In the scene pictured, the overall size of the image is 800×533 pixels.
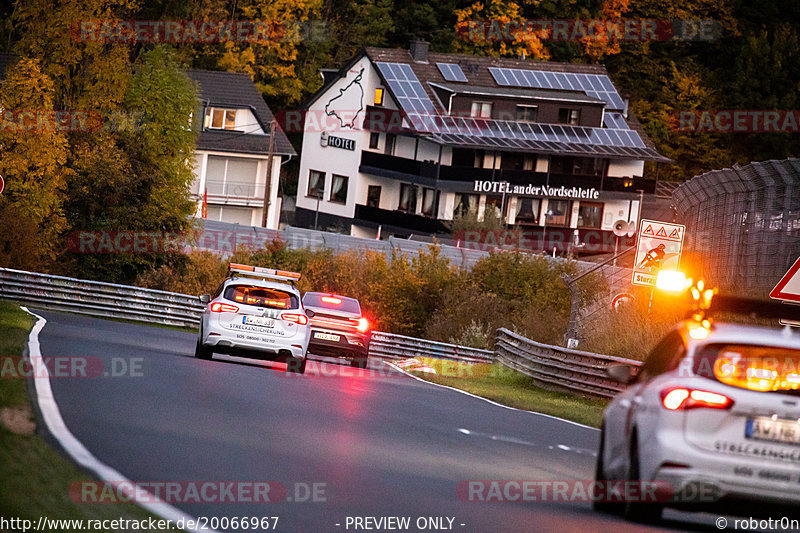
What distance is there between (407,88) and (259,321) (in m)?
58.5

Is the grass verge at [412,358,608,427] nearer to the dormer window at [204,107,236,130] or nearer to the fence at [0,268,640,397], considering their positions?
the fence at [0,268,640,397]

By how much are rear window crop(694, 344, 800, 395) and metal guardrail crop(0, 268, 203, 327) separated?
117ft

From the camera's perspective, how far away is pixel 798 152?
8138cm

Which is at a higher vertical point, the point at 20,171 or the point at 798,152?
the point at 798,152

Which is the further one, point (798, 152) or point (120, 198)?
point (798, 152)

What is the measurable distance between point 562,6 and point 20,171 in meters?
47.5

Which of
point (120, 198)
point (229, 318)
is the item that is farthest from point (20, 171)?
point (229, 318)

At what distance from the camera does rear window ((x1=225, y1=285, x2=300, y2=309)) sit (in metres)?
24.5

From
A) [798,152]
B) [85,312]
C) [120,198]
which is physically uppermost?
[798,152]

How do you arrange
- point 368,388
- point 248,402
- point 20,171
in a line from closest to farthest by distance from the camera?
point 248,402
point 368,388
point 20,171

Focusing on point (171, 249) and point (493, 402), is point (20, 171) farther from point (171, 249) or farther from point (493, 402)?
point (493, 402)

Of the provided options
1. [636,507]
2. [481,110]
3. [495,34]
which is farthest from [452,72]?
[636,507]

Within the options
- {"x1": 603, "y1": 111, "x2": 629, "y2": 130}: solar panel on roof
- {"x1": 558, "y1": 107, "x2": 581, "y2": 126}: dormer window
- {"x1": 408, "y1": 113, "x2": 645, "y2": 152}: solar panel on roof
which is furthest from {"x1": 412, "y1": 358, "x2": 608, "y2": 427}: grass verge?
{"x1": 603, "y1": 111, "x2": 629, "y2": 130}: solar panel on roof

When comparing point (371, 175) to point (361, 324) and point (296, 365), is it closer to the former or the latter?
point (361, 324)
